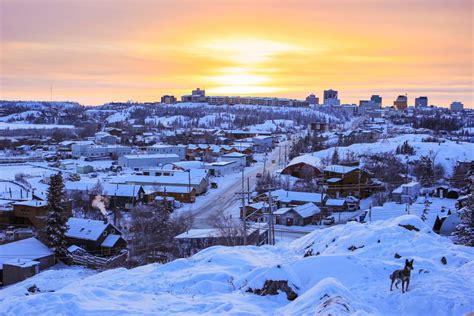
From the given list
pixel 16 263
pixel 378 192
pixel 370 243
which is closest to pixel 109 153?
pixel 378 192

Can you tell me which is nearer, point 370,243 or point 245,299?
point 245,299

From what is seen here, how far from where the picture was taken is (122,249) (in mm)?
19094

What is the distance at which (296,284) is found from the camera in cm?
699

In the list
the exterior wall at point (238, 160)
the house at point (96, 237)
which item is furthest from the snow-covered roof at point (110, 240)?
the exterior wall at point (238, 160)

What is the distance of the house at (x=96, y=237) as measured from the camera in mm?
18844

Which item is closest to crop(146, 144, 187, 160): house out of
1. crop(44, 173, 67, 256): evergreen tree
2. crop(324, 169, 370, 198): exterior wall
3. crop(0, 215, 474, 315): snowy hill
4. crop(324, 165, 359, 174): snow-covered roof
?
crop(324, 165, 359, 174): snow-covered roof

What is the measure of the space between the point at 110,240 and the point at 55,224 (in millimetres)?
2376

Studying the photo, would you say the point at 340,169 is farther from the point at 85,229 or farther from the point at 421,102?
the point at 421,102

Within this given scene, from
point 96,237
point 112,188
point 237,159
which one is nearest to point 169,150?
point 237,159

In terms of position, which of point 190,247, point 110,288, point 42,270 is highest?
point 110,288

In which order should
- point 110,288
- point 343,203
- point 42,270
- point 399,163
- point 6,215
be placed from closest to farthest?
point 110,288 → point 42,270 → point 6,215 → point 343,203 → point 399,163

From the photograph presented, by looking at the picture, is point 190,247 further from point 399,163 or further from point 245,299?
point 399,163

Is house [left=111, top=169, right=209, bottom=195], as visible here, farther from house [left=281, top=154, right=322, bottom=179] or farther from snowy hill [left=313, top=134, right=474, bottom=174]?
snowy hill [left=313, top=134, right=474, bottom=174]

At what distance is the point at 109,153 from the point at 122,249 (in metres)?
36.0
